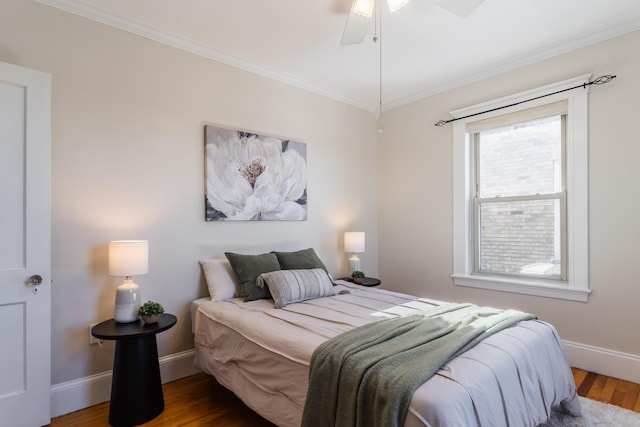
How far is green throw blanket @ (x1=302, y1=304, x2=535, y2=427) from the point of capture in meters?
1.35

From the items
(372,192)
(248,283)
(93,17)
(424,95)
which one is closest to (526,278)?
(372,192)

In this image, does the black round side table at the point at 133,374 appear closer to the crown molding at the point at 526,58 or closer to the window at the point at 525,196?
the window at the point at 525,196

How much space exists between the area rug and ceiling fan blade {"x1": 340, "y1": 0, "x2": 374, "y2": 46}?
2.77m

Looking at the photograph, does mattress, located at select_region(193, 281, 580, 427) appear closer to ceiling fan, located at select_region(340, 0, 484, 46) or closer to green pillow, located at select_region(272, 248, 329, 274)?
green pillow, located at select_region(272, 248, 329, 274)

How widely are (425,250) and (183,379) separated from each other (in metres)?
2.81

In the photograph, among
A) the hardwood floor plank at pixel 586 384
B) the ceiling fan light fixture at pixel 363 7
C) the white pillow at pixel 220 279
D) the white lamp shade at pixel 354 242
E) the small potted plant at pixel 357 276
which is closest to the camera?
the ceiling fan light fixture at pixel 363 7

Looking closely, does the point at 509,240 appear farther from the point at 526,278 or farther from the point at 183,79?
the point at 183,79

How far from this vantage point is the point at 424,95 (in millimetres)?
3992

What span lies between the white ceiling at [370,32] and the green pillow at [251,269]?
5.97 feet

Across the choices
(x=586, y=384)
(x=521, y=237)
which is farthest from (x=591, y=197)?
(x=586, y=384)

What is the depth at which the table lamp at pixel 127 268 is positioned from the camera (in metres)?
2.24

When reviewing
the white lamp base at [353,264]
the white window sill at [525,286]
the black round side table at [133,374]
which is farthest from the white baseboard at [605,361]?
the black round side table at [133,374]

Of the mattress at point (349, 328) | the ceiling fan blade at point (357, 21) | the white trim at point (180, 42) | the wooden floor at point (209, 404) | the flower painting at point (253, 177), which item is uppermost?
the white trim at point (180, 42)

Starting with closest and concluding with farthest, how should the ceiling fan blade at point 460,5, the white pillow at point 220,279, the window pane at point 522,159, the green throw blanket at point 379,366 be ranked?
the green throw blanket at point 379,366 < the ceiling fan blade at point 460,5 < the white pillow at point 220,279 < the window pane at point 522,159
